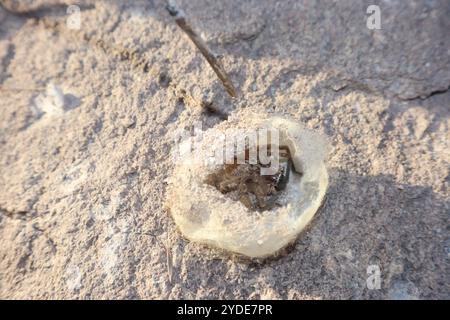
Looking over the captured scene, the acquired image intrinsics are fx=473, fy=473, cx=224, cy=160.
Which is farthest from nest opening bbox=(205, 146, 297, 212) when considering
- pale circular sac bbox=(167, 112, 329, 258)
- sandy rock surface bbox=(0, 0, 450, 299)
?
sandy rock surface bbox=(0, 0, 450, 299)

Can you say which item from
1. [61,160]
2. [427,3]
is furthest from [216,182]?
[427,3]

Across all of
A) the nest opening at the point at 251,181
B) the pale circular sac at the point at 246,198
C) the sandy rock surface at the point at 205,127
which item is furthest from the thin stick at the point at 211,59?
the nest opening at the point at 251,181

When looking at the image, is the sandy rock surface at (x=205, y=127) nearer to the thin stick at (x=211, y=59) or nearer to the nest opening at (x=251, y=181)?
the thin stick at (x=211, y=59)

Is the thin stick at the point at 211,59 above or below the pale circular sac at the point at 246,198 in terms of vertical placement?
above

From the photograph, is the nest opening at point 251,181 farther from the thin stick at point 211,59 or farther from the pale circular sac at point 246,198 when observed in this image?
the thin stick at point 211,59

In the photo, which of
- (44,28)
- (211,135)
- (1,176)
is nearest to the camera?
(211,135)
